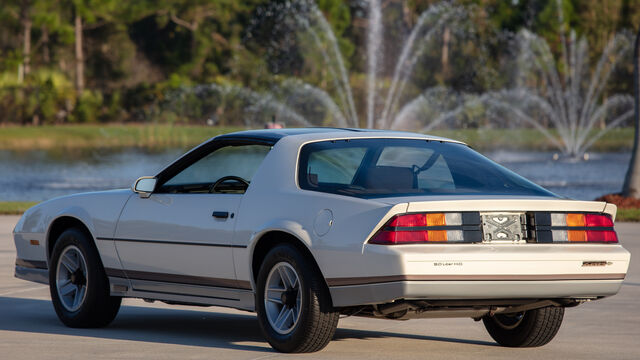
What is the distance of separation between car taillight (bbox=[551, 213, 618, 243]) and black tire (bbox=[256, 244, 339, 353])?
1401 mm

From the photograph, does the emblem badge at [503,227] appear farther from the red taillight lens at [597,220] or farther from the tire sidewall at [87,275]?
the tire sidewall at [87,275]

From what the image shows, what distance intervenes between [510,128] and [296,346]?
216 feet

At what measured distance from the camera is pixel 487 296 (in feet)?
23.6

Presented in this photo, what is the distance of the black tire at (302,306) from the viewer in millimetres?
7402

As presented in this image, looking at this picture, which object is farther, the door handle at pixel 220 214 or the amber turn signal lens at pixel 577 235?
the door handle at pixel 220 214

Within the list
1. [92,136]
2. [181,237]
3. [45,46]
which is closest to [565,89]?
[92,136]

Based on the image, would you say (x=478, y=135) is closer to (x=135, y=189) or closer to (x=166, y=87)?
(x=166, y=87)

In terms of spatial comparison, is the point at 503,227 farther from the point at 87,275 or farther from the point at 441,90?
the point at 441,90

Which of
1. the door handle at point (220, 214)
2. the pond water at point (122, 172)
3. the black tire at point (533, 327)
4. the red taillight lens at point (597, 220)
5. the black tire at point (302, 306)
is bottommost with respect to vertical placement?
the pond water at point (122, 172)

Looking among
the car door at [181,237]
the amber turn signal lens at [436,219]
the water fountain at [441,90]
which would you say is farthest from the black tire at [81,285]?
the water fountain at [441,90]

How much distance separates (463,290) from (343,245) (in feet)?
2.40

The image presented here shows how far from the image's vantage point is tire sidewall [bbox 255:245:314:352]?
7.41 m

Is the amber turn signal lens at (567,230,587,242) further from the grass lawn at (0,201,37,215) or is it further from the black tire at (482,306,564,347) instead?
the grass lawn at (0,201,37,215)

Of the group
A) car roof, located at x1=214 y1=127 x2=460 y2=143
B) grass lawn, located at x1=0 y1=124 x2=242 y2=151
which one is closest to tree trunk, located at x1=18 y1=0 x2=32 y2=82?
grass lawn, located at x1=0 y1=124 x2=242 y2=151
